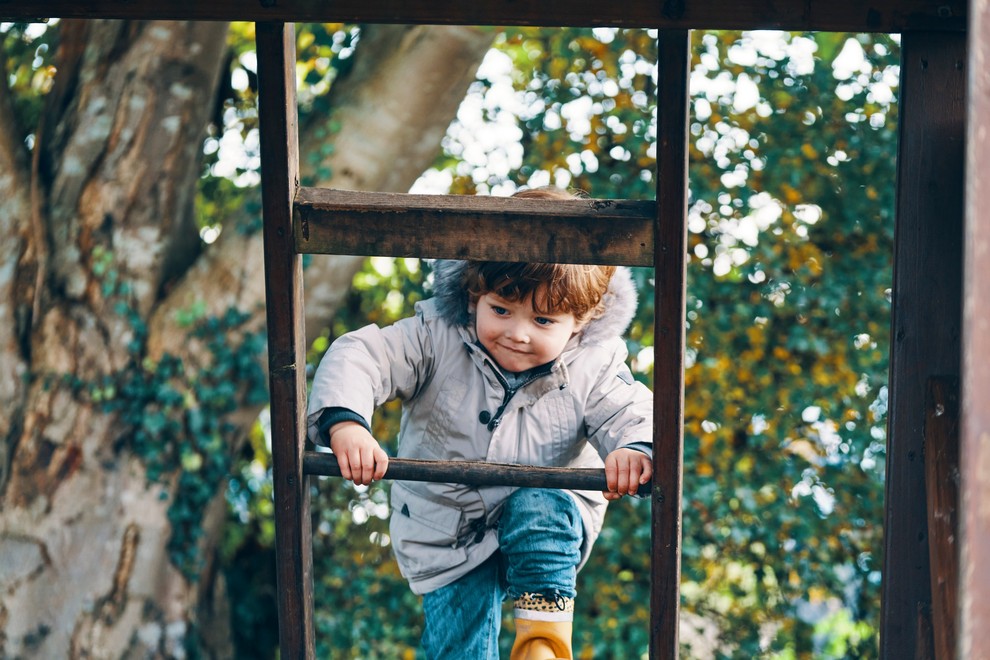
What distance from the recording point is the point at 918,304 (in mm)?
2131

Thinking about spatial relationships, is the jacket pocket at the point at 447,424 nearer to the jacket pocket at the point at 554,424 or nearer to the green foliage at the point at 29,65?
the jacket pocket at the point at 554,424

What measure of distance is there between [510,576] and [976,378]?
134 centimetres

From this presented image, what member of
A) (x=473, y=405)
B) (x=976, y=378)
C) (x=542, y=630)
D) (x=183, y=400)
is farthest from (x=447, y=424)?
(x=183, y=400)

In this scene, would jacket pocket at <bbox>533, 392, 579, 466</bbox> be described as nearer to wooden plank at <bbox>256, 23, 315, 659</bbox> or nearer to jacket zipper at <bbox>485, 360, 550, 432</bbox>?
jacket zipper at <bbox>485, 360, 550, 432</bbox>

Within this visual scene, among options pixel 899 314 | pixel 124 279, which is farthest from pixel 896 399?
pixel 124 279

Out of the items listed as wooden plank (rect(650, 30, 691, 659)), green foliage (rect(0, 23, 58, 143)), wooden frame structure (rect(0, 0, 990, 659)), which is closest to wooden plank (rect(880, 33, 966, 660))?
wooden frame structure (rect(0, 0, 990, 659))

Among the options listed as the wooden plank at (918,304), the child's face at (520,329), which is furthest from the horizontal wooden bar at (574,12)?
the child's face at (520,329)

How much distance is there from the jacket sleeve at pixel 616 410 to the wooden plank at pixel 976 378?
42.1 inches

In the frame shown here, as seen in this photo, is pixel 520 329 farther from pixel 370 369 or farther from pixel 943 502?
pixel 943 502

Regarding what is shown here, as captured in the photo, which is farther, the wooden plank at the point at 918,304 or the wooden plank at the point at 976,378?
the wooden plank at the point at 918,304

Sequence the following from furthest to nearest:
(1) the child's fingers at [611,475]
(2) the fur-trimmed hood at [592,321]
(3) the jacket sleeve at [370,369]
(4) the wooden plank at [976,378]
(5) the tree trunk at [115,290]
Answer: (5) the tree trunk at [115,290] < (2) the fur-trimmed hood at [592,321] < (3) the jacket sleeve at [370,369] < (1) the child's fingers at [611,475] < (4) the wooden plank at [976,378]

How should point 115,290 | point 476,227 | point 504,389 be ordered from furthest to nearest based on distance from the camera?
point 115,290, point 504,389, point 476,227

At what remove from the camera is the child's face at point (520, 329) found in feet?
7.66

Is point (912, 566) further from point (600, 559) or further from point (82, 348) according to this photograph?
point (82, 348)
